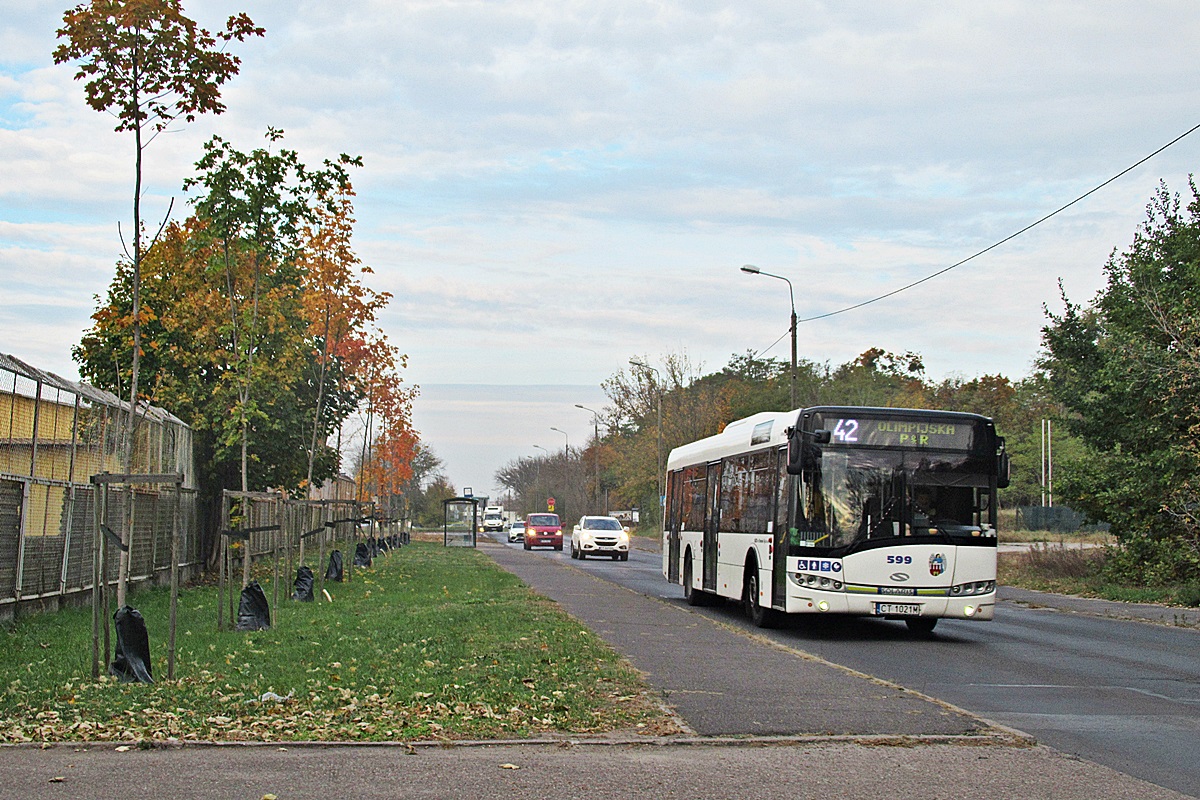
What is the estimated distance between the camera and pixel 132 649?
10344mm

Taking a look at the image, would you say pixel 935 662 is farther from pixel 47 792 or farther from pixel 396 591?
pixel 396 591

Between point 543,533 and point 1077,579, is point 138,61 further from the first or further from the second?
point 543,533

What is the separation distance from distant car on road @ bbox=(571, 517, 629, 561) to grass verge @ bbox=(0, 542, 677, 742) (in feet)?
99.0

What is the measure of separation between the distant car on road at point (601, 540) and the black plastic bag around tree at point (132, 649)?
122 feet

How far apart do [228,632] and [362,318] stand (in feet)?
47.8

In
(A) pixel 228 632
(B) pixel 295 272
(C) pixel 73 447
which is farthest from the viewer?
(B) pixel 295 272

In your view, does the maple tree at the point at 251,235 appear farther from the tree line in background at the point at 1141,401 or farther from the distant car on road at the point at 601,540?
the distant car on road at the point at 601,540

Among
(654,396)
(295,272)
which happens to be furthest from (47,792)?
(654,396)

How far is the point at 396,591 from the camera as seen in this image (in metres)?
23.9

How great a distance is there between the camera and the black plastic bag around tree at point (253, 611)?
1524 cm

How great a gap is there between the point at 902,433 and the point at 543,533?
46759mm

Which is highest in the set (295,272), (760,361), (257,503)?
(760,361)

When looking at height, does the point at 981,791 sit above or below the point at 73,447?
below

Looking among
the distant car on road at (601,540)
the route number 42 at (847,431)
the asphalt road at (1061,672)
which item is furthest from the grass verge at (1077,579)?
the distant car on road at (601,540)
